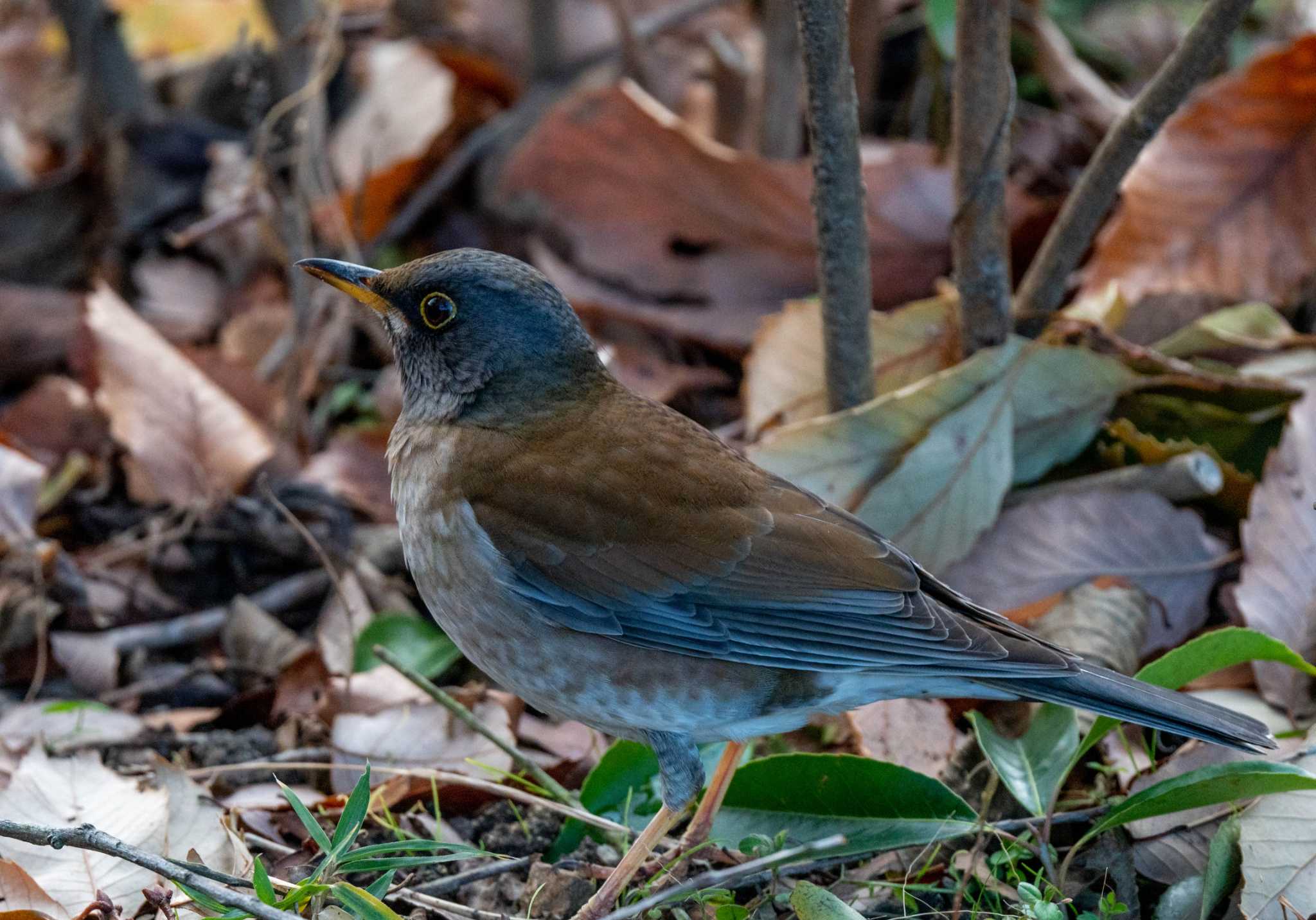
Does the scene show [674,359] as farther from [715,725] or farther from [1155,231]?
[715,725]

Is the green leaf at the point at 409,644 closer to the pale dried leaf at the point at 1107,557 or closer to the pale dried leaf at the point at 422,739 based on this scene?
the pale dried leaf at the point at 422,739

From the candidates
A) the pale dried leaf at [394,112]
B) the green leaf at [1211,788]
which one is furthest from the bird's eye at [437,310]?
the pale dried leaf at [394,112]

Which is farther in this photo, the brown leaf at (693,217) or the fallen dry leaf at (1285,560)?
the brown leaf at (693,217)

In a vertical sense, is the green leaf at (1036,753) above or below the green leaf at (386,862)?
below

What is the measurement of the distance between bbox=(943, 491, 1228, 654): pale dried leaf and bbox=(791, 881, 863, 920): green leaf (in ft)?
4.27

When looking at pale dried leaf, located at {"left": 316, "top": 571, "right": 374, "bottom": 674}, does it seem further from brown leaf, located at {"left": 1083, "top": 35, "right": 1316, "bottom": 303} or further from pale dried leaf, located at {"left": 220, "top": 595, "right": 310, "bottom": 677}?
brown leaf, located at {"left": 1083, "top": 35, "right": 1316, "bottom": 303}

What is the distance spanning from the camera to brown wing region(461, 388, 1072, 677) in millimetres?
3191

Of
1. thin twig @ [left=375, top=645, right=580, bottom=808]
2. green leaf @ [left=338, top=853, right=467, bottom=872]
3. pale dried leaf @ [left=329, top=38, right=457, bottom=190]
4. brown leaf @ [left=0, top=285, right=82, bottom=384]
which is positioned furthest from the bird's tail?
brown leaf @ [left=0, top=285, right=82, bottom=384]

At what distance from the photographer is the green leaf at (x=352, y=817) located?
2.81 meters

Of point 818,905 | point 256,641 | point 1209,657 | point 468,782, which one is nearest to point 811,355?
point 1209,657

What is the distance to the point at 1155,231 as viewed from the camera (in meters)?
4.98

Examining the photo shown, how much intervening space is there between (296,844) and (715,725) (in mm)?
1115

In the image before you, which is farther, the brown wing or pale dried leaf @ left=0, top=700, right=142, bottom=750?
pale dried leaf @ left=0, top=700, right=142, bottom=750

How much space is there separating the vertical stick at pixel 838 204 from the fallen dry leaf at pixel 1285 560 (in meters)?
1.12
